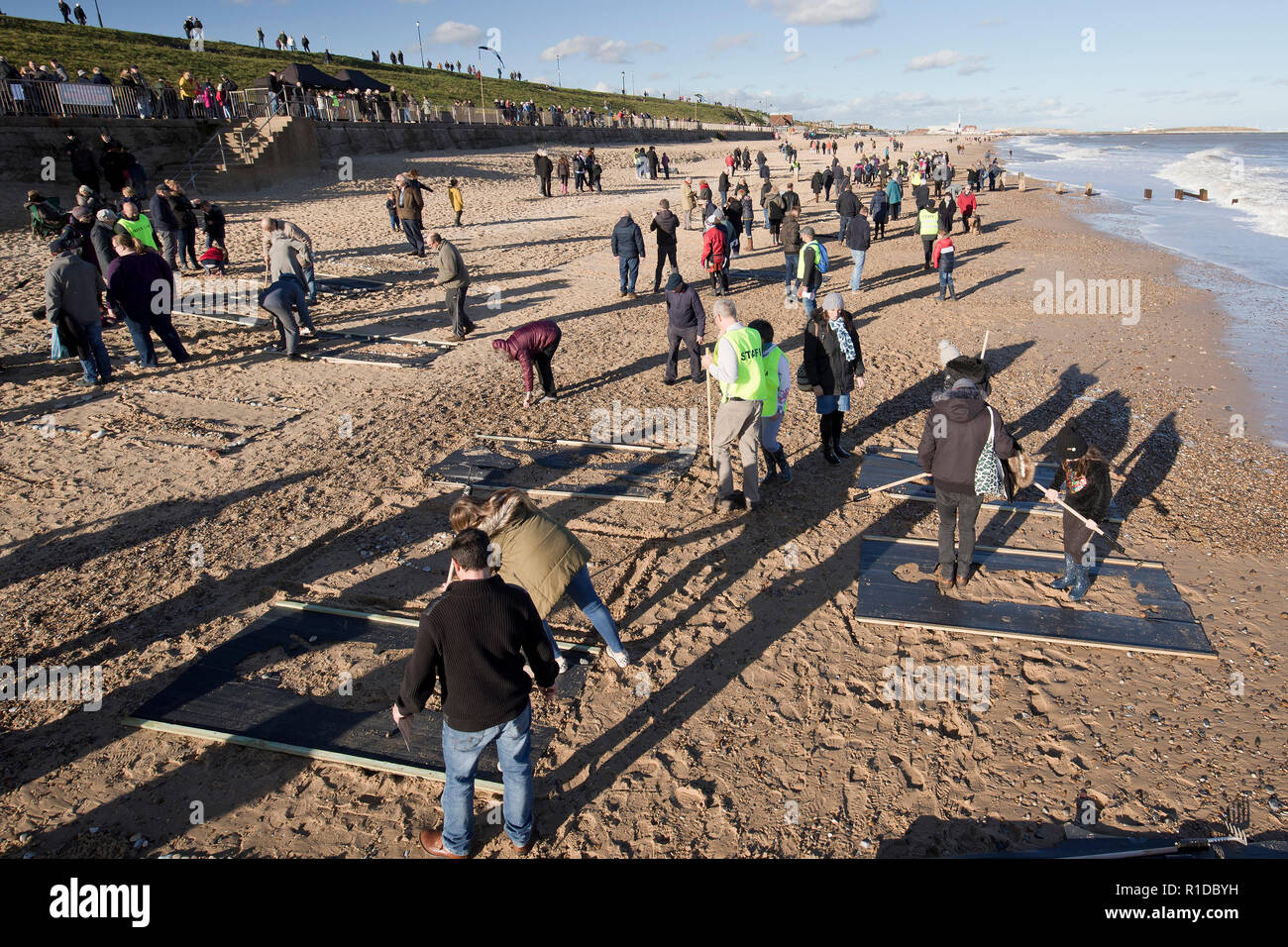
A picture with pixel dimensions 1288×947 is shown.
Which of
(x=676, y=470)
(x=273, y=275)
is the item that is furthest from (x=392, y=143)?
(x=676, y=470)

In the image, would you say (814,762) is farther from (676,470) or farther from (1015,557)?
(676,470)

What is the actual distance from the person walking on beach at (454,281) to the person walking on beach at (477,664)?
966 centimetres

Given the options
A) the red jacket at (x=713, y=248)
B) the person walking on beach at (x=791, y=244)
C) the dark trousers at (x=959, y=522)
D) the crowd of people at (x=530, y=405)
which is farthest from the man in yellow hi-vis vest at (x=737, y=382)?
the person walking on beach at (x=791, y=244)

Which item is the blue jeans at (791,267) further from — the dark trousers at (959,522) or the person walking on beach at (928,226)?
the dark trousers at (959,522)

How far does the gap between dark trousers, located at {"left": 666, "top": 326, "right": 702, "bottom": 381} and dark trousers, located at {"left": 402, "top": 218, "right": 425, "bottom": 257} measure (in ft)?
34.0

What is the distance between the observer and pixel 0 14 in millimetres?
38000

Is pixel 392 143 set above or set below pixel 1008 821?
above

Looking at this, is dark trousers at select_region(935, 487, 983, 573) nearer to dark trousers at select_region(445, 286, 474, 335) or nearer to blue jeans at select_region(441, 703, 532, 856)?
blue jeans at select_region(441, 703, 532, 856)

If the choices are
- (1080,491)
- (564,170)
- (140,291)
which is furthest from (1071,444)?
(564,170)

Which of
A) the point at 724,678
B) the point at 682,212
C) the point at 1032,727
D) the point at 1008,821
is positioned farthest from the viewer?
the point at 682,212

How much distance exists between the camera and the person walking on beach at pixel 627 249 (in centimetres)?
1480

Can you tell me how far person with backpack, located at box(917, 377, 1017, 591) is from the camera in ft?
18.0
